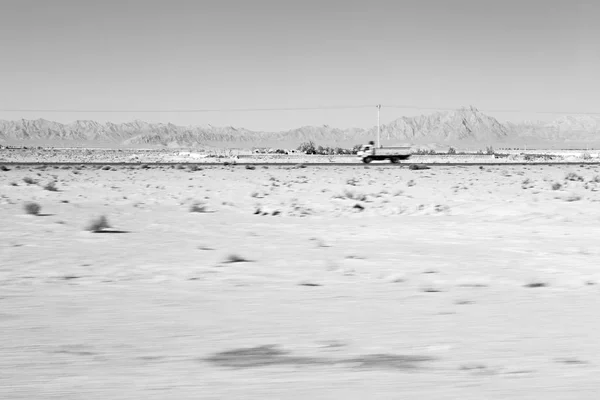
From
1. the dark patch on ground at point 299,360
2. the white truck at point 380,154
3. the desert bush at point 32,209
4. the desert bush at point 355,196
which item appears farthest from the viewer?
the white truck at point 380,154

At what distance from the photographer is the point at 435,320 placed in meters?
7.16

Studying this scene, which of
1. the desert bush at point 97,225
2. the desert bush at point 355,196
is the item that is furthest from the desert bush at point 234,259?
the desert bush at point 355,196

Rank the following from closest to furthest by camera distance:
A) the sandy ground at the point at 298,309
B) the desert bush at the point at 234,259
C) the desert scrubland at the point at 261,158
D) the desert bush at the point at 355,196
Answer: the sandy ground at the point at 298,309, the desert bush at the point at 234,259, the desert bush at the point at 355,196, the desert scrubland at the point at 261,158

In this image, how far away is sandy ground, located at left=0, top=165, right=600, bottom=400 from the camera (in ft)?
16.9

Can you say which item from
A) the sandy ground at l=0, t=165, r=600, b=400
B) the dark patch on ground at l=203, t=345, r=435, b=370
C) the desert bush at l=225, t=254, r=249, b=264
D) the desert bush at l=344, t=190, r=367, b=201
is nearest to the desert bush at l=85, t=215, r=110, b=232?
the sandy ground at l=0, t=165, r=600, b=400

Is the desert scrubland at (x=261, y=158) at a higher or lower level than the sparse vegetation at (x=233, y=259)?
lower

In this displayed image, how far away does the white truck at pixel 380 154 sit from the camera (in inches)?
2751

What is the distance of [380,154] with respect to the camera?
71.3 meters

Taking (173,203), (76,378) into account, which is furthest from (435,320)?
(173,203)

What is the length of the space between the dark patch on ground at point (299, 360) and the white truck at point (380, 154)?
64.2m

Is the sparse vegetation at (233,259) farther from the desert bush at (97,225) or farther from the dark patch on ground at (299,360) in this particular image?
→ the dark patch on ground at (299,360)

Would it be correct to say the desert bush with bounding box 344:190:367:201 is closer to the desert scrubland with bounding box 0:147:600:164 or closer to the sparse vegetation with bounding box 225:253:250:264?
the sparse vegetation with bounding box 225:253:250:264

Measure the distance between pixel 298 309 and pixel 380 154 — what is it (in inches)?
2535

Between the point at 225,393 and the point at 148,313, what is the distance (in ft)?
9.18
